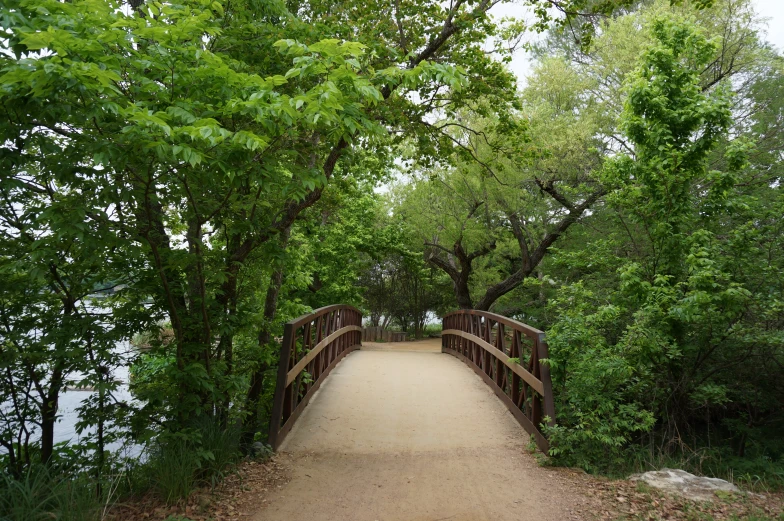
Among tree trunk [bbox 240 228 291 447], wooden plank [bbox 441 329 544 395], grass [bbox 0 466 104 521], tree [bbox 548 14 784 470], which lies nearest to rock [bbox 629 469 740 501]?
tree [bbox 548 14 784 470]

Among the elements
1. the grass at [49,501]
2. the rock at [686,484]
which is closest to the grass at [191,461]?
the grass at [49,501]

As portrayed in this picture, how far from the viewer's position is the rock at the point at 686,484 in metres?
4.28

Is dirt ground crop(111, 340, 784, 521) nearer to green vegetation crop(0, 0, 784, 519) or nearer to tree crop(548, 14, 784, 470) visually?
green vegetation crop(0, 0, 784, 519)

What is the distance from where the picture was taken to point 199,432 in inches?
177

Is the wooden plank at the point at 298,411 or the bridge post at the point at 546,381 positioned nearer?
the bridge post at the point at 546,381

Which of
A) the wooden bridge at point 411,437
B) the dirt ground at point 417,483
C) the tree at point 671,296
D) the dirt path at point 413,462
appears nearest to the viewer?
the dirt ground at point 417,483

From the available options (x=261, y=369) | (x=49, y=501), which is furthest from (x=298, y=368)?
(x=49, y=501)

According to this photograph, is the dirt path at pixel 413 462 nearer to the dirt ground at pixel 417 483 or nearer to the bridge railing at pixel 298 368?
the dirt ground at pixel 417 483

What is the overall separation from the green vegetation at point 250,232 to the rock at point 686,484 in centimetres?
52

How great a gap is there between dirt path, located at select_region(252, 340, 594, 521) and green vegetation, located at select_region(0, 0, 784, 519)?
0.66 m

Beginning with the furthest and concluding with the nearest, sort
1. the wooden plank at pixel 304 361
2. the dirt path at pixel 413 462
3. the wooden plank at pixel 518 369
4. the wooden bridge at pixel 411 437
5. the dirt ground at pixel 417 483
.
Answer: the wooden plank at pixel 304 361 → the wooden plank at pixel 518 369 → the wooden bridge at pixel 411 437 → the dirt path at pixel 413 462 → the dirt ground at pixel 417 483

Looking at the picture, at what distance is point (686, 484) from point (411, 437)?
278cm

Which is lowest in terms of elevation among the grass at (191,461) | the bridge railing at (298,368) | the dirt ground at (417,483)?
the dirt ground at (417,483)

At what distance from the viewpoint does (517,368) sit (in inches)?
263
